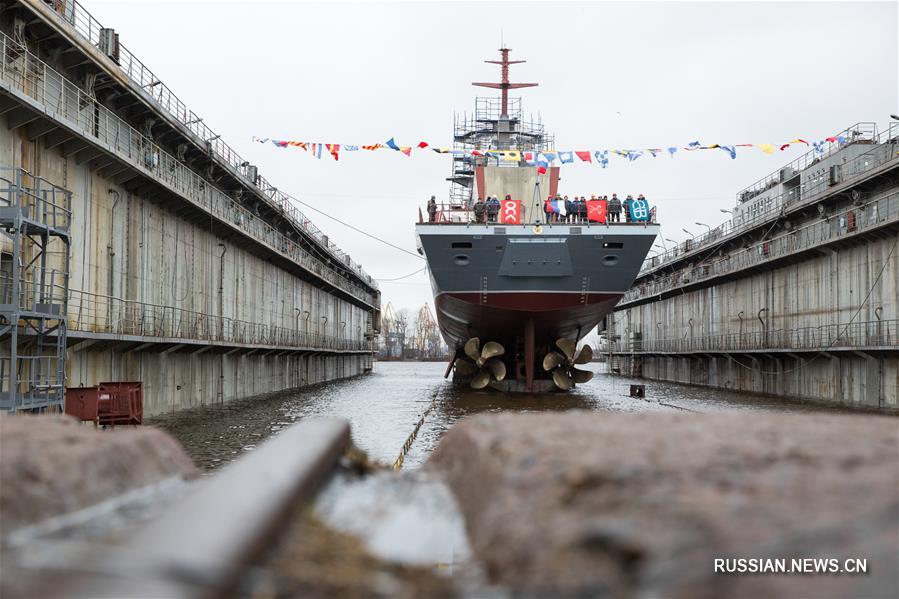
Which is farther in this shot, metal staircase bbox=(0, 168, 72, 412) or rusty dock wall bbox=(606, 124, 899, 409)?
rusty dock wall bbox=(606, 124, 899, 409)

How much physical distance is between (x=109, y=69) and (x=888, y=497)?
20.1m

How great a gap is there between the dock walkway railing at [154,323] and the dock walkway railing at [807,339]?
22522 mm

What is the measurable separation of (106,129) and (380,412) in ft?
38.9

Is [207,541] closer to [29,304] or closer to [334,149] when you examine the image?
[29,304]

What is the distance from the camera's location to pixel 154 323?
68.9 ft

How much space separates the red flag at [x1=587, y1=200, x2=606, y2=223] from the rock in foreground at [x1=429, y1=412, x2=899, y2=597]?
23171 mm

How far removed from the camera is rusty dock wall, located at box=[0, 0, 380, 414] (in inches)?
601

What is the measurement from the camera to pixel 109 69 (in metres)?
18.2

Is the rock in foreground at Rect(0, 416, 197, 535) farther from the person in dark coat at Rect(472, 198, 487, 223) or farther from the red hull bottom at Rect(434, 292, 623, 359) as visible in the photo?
the person in dark coat at Rect(472, 198, 487, 223)

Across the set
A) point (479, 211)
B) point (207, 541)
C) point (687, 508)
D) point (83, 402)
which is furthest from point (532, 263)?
point (207, 541)

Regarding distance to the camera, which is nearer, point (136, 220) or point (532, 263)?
point (136, 220)

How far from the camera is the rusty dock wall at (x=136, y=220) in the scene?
1527 cm

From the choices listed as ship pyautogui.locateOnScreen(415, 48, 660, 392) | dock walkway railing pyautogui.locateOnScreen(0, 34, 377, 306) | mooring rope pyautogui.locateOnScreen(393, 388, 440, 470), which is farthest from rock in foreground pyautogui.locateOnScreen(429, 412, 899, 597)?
ship pyautogui.locateOnScreen(415, 48, 660, 392)

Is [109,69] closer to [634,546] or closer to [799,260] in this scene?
[634,546]
